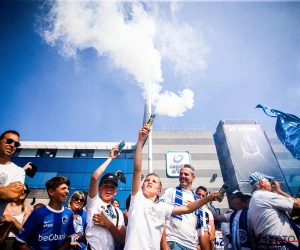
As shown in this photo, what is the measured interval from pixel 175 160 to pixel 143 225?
931 inches

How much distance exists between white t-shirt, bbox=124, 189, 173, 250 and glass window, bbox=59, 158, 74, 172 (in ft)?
80.3

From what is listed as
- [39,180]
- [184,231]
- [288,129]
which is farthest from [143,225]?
[39,180]

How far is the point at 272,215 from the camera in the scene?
2.56m

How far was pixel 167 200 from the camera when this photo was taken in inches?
115

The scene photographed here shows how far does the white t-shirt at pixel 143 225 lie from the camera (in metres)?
1.63

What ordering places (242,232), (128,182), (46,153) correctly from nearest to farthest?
(242,232) < (128,182) < (46,153)

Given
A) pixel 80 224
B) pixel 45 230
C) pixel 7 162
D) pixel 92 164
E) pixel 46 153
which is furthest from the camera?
pixel 46 153

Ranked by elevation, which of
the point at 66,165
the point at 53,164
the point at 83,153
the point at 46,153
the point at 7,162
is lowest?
the point at 7,162

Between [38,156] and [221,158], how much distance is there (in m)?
33.7

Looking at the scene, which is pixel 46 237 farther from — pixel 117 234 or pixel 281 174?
pixel 281 174

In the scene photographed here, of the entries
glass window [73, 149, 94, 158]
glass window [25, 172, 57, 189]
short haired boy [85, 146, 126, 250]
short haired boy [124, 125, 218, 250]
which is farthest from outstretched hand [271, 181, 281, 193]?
glass window [73, 149, 94, 158]

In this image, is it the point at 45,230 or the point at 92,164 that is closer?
the point at 45,230

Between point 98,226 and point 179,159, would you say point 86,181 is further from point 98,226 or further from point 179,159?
point 98,226

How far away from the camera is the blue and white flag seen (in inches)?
279
